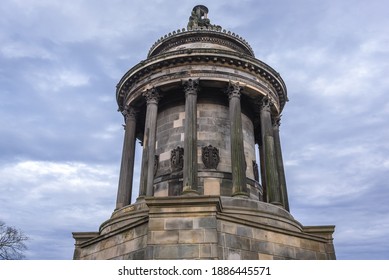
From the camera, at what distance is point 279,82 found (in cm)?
2091

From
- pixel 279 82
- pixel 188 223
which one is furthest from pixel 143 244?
pixel 279 82

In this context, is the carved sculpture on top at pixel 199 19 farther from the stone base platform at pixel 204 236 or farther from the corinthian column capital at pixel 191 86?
the stone base platform at pixel 204 236

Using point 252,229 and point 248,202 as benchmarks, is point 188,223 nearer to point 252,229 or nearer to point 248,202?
point 252,229

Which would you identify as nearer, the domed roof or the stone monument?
the stone monument

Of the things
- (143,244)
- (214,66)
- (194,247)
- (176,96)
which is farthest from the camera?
(176,96)

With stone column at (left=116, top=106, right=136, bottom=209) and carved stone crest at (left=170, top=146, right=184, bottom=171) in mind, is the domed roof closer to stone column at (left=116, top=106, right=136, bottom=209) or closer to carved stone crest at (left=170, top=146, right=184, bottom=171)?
stone column at (left=116, top=106, right=136, bottom=209)

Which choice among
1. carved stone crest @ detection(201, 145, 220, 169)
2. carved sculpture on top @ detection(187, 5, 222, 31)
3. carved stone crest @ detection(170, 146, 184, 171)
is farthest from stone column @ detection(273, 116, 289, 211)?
carved sculpture on top @ detection(187, 5, 222, 31)

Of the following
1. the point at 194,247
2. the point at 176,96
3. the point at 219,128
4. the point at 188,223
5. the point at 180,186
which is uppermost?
the point at 176,96

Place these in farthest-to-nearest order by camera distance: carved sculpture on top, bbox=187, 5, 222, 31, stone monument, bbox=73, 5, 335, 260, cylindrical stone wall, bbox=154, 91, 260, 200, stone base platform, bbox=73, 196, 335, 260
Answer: carved sculpture on top, bbox=187, 5, 222, 31 < cylindrical stone wall, bbox=154, 91, 260, 200 < stone monument, bbox=73, 5, 335, 260 < stone base platform, bbox=73, 196, 335, 260

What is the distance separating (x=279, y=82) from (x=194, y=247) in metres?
13.1

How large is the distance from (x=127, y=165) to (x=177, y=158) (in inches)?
118

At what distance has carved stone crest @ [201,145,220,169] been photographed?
58.1ft

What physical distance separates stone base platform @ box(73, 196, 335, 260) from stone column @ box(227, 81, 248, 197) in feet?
2.99

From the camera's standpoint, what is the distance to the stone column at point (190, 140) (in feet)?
51.5
